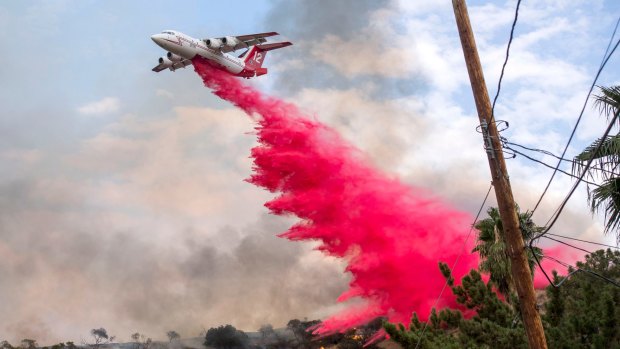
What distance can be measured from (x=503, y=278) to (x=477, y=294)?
10056 mm

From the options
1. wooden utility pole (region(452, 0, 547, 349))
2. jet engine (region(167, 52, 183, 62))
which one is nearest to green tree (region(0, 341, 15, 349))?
jet engine (region(167, 52, 183, 62))

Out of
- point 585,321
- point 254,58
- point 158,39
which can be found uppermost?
point 254,58

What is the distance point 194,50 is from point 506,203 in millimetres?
36794

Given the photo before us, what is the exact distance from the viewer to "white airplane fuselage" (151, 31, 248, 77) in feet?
141

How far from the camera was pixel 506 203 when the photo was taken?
38.1ft

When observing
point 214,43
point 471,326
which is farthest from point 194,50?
point 471,326

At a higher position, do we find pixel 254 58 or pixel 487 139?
pixel 254 58

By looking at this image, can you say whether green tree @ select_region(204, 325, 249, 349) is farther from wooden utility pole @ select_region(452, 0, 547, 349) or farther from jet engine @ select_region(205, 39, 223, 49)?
wooden utility pole @ select_region(452, 0, 547, 349)

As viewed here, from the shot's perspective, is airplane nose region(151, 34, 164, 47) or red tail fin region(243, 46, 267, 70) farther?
red tail fin region(243, 46, 267, 70)

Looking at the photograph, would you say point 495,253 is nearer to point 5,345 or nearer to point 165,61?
point 165,61

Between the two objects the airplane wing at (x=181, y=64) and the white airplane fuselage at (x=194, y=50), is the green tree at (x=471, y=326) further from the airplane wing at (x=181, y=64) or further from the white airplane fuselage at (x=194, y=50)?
the airplane wing at (x=181, y=64)

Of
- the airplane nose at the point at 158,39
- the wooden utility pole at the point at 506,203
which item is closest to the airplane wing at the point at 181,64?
the airplane nose at the point at 158,39

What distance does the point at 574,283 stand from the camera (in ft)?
130

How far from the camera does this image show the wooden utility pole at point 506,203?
11484 millimetres
